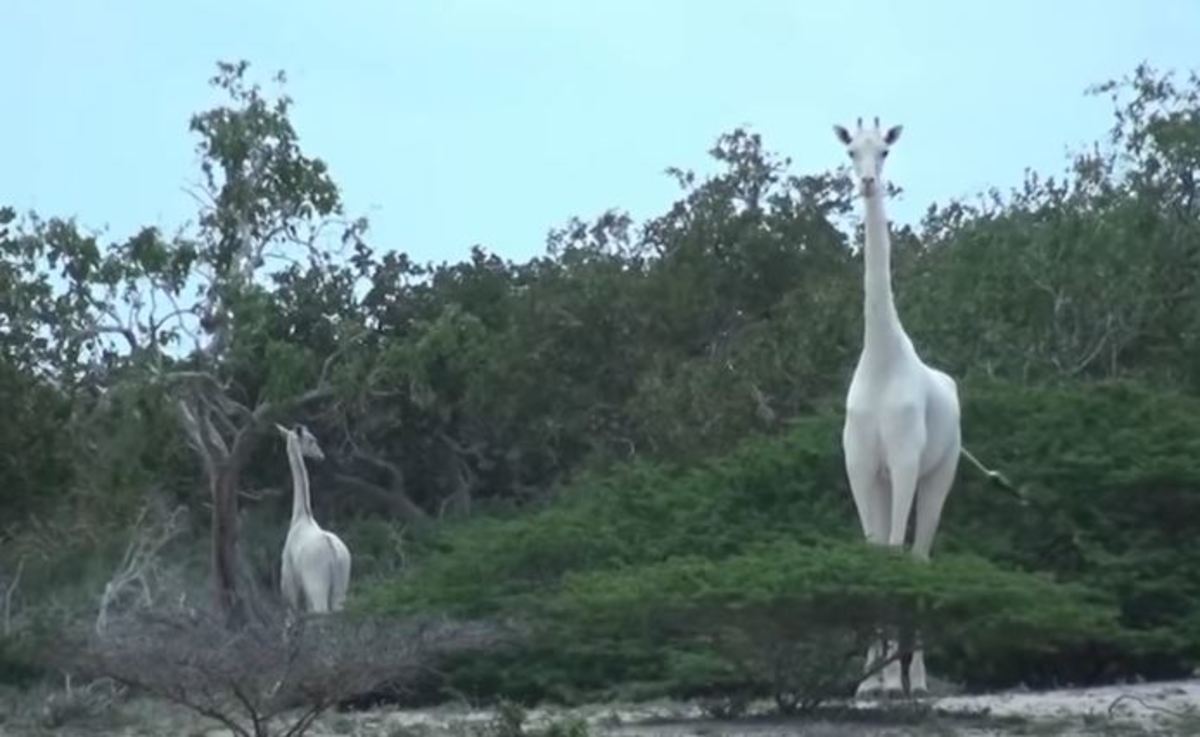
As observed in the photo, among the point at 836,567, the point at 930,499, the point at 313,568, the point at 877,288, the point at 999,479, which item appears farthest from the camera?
the point at 313,568

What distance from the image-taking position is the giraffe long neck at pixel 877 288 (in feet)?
61.5

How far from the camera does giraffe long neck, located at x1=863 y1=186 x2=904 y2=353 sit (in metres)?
18.7

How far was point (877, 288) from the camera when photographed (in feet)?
62.1

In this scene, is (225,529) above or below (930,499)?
above

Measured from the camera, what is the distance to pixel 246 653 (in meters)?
15.3

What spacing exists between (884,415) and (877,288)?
2.86 ft

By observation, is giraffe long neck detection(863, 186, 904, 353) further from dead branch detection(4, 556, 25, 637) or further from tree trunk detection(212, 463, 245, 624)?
tree trunk detection(212, 463, 245, 624)

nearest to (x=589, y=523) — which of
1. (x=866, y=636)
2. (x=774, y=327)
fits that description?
(x=866, y=636)

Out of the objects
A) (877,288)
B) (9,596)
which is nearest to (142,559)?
(9,596)

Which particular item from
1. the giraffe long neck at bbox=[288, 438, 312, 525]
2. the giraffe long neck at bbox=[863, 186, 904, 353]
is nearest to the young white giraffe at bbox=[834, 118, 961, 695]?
the giraffe long neck at bbox=[863, 186, 904, 353]

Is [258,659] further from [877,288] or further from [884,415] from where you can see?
[877,288]

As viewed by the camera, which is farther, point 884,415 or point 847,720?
point 884,415

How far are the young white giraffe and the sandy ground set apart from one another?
934 mm

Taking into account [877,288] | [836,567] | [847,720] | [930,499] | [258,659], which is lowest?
[847,720]
